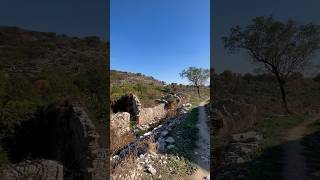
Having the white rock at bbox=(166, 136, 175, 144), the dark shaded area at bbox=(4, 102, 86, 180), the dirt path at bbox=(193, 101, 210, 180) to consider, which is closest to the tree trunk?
the dirt path at bbox=(193, 101, 210, 180)

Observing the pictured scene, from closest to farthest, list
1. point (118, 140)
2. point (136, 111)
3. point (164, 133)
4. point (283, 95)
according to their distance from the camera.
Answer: point (283, 95) < point (118, 140) < point (164, 133) < point (136, 111)

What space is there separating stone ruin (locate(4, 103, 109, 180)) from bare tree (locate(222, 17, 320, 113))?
6.57 metres

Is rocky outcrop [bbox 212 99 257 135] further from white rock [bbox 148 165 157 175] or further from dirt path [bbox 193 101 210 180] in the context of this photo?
white rock [bbox 148 165 157 175]

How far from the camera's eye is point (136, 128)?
58.9 ft

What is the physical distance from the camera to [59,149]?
36.7 ft

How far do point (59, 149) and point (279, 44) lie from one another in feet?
29.3

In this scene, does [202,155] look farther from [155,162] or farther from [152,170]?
[152,170]

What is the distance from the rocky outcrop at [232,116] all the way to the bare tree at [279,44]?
1.86 m

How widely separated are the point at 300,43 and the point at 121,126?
26.3 feet

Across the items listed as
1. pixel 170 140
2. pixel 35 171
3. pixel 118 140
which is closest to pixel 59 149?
pixel 35 171

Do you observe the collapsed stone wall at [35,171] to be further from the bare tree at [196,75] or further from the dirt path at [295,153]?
the bare tree at [196,75]

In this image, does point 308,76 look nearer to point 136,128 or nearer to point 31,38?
point 136,128

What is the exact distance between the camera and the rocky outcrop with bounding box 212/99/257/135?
12.8 m

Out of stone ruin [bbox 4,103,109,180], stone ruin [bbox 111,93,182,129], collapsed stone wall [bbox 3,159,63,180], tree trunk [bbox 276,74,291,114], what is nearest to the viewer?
collapsed stone wall [bbox 3,159,63,180]
